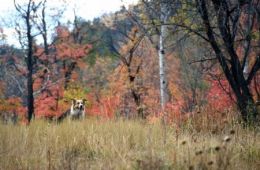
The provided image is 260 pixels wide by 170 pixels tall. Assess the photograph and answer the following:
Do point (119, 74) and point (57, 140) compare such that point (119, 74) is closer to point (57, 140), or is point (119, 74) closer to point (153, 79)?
point (153, 79)

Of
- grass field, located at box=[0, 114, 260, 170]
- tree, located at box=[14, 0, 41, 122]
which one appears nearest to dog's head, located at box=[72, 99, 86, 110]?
tree, located at box=[14, 0, 41, 122]

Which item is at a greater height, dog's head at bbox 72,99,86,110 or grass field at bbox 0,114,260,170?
dog's head at bbox 72,99,86,110

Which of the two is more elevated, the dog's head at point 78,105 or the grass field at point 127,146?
the dog's head at point 78,105

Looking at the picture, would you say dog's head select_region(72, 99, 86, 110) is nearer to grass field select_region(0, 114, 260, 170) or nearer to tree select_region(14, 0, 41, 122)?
tree select_region(14, 0, 41, 122)

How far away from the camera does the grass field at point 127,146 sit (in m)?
4.99

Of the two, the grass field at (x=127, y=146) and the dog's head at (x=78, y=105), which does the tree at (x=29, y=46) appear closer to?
the dog's head at (x=78, y=105)

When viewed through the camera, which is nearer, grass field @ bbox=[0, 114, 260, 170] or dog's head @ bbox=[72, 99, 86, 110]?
grass field @ bbox=[0, 114, 260, 170]

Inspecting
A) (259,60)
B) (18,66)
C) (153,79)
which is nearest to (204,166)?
(259,60)

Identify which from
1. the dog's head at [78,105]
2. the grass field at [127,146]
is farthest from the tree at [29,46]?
the grass field at [127,146]

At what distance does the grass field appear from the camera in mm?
4988

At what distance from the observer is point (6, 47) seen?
29.1 meters

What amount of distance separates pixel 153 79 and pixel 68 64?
8403mm

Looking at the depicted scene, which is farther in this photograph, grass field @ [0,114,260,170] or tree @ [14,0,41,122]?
tree @ [14,0,41,122]

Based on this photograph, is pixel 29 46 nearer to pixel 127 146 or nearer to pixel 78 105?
pixel 78 105
